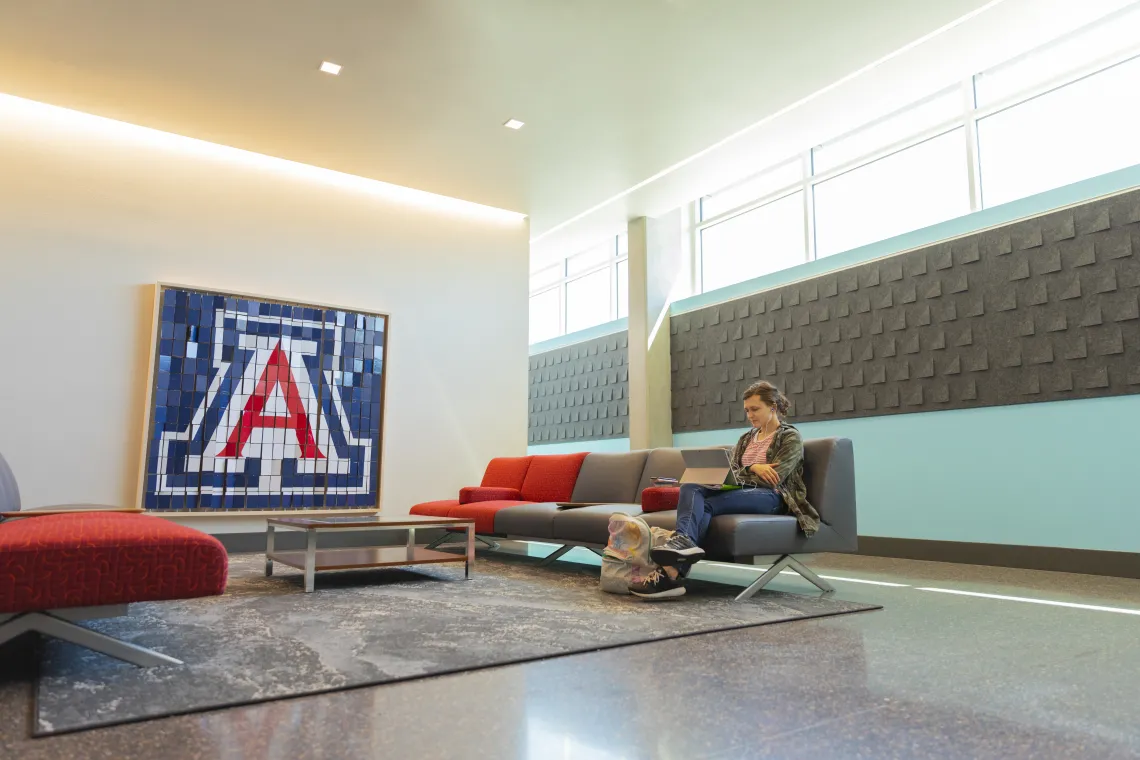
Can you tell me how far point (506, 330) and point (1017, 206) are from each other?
4.55 metres

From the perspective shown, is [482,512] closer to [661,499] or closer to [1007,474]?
[661,499]

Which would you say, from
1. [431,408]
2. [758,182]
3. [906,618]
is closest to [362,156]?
[431,408]

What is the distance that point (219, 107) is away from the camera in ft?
18.0

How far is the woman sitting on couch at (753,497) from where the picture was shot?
351 cm

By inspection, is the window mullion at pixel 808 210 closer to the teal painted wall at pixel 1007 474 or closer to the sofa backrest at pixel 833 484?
the teal painted wall at pixel 1007 474

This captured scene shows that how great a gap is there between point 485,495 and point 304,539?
1.55 metres

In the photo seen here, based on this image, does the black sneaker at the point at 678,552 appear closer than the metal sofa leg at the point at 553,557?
Yes

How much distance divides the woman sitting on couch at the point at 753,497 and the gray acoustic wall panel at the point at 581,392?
15.5 feet

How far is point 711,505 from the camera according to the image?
358 cm

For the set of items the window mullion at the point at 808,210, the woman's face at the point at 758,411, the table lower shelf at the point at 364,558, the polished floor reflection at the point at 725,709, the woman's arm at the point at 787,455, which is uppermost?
the window mullion at the point at 808,210

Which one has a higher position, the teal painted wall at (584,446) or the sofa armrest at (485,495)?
the teal painted wall at (584,446)

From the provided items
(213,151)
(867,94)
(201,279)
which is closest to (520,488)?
(201,279)

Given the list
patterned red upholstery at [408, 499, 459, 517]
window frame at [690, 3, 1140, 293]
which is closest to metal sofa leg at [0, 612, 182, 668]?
patterned red upholstery at [408, 499, 459, 517]

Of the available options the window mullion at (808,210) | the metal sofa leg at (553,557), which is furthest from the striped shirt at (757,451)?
the window mullion at (808,210)
